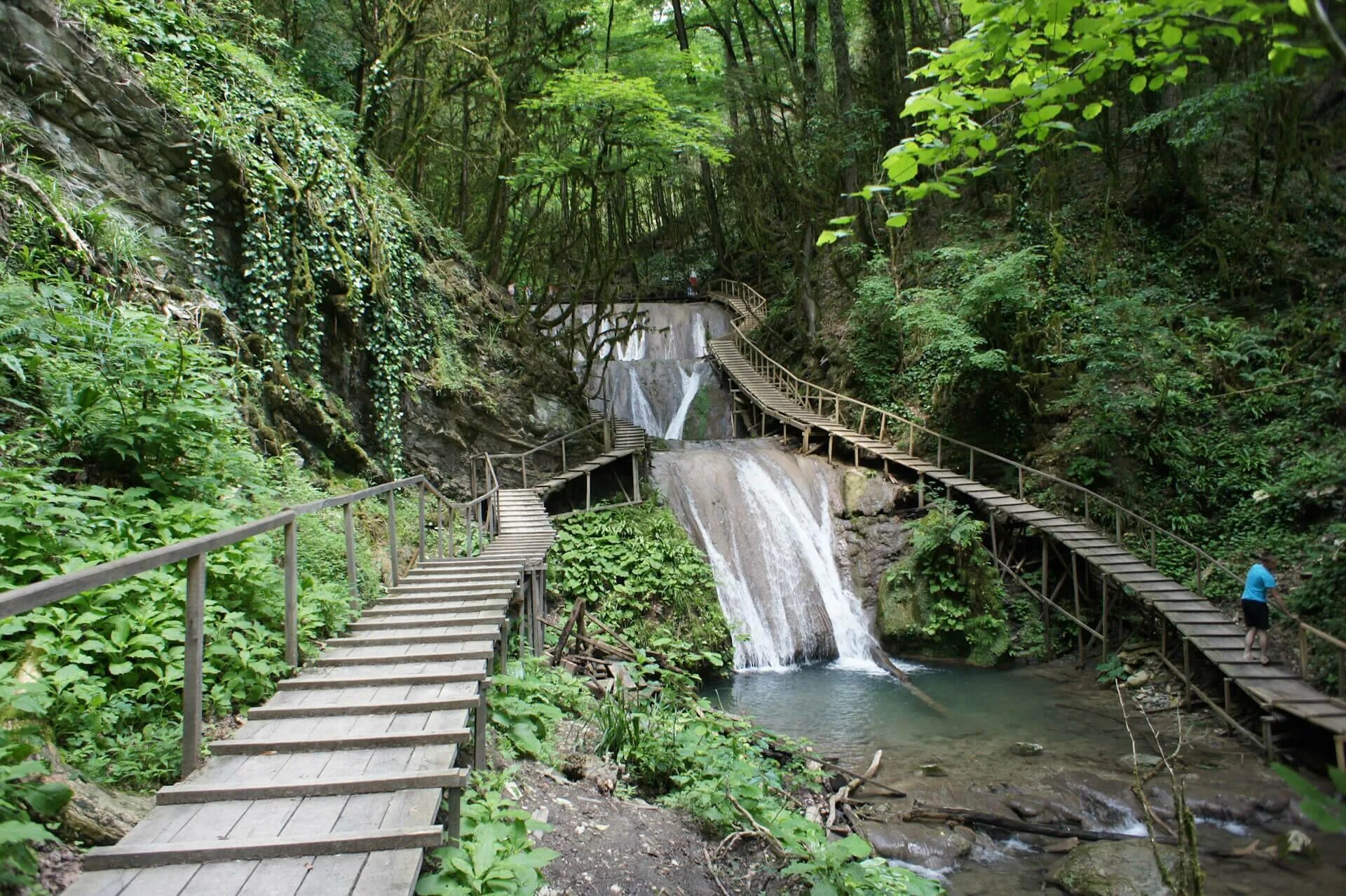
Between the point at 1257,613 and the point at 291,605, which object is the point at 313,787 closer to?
the point at 291,605

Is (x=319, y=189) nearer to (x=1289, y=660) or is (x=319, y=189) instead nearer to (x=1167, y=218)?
(x=1289, y=660)

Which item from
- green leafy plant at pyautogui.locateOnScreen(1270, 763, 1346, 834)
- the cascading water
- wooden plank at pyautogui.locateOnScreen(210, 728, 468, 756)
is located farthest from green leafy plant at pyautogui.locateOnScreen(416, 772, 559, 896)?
the cascading water

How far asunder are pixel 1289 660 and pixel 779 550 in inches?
313

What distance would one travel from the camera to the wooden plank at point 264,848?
2.65 m

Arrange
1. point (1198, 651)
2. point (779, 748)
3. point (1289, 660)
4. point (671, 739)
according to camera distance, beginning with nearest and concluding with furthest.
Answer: point (671, 739), point (779, 748), point (1289, 660), point (1198, 651)

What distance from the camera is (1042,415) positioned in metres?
15.6

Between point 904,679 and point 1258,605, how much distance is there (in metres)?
4.91

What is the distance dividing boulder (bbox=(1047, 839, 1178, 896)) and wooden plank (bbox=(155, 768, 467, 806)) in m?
5.96

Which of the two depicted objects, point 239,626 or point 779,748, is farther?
point 779,748

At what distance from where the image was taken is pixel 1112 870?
6637 mm

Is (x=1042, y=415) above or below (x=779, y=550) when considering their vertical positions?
above

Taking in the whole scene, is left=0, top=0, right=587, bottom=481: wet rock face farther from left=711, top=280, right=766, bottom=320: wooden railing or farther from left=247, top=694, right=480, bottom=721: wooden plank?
left=711, top=280, right=766, bottom=320: wooden railing

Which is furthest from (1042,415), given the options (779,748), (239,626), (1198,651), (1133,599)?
(239,626)

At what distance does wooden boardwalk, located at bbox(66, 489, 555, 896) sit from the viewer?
2619 millimetres
